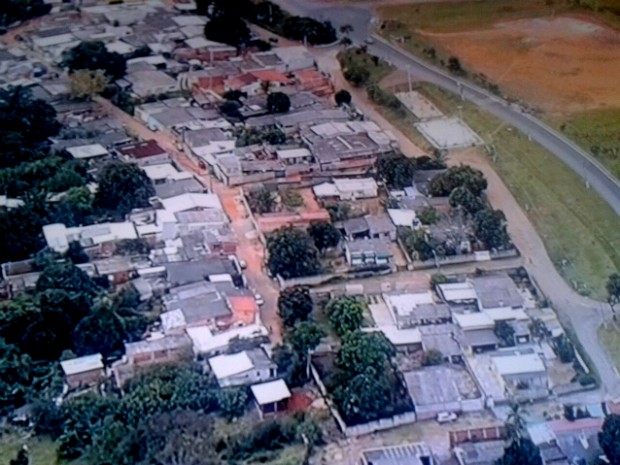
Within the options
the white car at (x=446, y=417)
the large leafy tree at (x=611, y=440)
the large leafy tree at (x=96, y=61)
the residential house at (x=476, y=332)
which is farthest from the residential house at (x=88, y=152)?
the large leafy tree at (x=611, y=440)

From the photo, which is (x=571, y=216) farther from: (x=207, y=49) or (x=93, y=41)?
(x=93, y=41)

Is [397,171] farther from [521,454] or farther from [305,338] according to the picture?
[521,454]

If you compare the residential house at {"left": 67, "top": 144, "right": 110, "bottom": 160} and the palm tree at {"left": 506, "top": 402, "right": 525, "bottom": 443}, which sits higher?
the palm tree at {"left": 506, "top": 402, "right": 525, "bottom": 443}

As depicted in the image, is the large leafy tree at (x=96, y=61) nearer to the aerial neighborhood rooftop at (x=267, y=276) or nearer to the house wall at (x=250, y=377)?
the aerial neighborhood rooftop at (x=267, y=276)

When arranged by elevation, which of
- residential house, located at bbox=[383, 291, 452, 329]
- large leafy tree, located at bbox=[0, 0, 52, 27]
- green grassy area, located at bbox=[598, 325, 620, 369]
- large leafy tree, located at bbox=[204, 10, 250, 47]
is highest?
green grassy area, located at bbox=[598, 325, 620, 369]

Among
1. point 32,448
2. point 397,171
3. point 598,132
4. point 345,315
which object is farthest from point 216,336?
point 598,132

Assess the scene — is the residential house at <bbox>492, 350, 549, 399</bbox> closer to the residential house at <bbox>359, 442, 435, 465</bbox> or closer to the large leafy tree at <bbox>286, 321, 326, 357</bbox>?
the residential house at <bbox>359, 442, 435, 465</bbox>

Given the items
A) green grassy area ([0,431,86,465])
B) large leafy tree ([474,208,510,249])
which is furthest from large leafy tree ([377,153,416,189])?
green grassy area ([0,431,86,465])

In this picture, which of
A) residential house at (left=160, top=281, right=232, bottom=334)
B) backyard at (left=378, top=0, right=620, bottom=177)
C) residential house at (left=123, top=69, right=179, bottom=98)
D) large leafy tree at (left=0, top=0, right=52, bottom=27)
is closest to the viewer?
residential house at (left=160, top=281, right=232, bottom=334)
